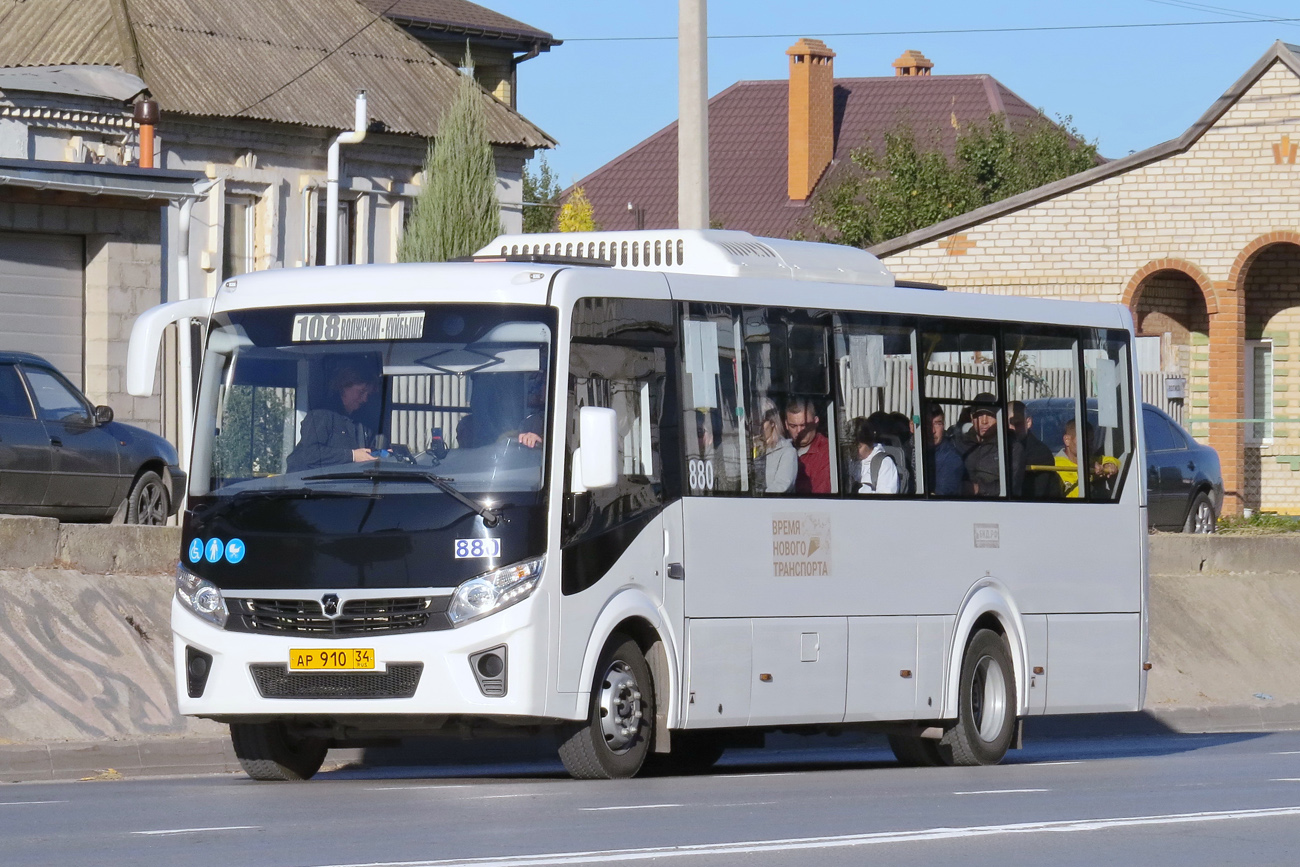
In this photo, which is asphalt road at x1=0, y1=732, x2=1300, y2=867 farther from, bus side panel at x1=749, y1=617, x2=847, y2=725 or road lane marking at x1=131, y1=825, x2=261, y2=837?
bus side panel at x1=749, y1=617, x2=847, y2=725

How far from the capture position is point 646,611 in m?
13.0

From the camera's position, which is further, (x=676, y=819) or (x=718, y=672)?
(x=718, y=672)

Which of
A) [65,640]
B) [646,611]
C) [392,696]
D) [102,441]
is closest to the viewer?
[392,696]

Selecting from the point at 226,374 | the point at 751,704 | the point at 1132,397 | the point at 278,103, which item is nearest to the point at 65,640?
the point at 226,374

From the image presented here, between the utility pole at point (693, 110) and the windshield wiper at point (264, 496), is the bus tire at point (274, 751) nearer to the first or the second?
the windshield wiper at point (264, 496)

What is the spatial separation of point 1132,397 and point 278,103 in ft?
82.5

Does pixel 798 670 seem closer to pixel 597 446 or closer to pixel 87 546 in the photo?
pixel 597 446

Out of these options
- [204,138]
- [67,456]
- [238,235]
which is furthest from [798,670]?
[238,235]

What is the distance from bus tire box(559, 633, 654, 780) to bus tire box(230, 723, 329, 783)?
1580mm

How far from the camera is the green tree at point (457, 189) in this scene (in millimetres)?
42312

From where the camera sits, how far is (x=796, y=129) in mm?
75688

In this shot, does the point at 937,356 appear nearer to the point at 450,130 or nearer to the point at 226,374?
the point at 226,374

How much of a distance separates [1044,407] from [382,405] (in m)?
5.57

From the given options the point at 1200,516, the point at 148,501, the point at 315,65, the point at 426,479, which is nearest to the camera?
the point at 426,479
